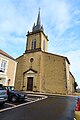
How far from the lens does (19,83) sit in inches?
1171

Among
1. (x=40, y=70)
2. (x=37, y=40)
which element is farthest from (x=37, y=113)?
(x=37, y=40)

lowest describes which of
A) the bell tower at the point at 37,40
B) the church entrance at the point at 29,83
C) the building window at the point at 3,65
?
the church entrance at the point at 29,83

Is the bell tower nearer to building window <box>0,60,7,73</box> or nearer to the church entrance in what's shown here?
the church entrance

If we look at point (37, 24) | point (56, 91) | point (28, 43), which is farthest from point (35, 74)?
point (37, 24)

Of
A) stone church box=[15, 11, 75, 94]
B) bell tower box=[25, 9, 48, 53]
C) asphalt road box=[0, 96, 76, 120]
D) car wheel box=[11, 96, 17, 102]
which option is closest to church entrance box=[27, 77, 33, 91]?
stone church box=[15, 11, 75, 94]

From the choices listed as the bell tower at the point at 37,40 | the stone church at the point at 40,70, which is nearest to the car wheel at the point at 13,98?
the stone church at the point at 40,70

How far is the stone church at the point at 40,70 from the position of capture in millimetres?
26312

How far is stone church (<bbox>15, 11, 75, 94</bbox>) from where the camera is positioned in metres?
26.3

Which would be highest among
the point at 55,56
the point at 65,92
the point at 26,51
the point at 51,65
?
the point at 26,51

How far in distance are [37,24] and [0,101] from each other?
30.8 metres

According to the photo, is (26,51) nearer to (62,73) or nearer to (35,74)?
(35,74)

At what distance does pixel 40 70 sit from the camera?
2797 cm

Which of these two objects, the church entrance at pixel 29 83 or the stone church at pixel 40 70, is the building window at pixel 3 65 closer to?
the stone church at pixel 40 70

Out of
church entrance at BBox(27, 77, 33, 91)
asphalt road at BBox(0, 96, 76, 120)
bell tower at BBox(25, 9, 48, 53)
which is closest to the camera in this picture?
asphalt road at BBox(0, 96, 76, 120)
